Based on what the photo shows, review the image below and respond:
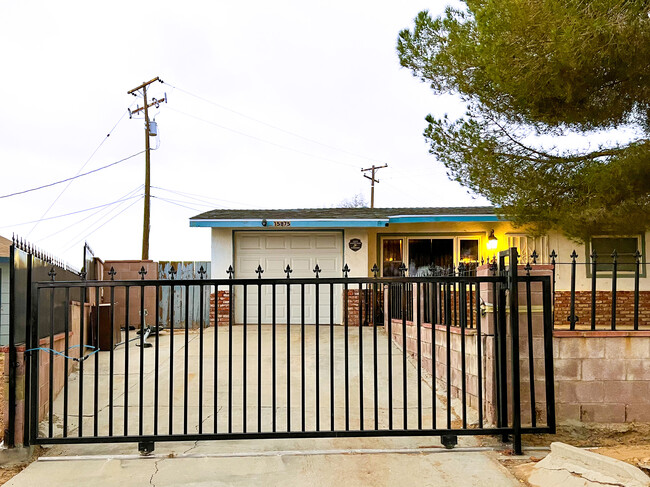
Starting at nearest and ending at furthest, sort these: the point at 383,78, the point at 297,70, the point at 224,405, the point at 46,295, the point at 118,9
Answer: the point at 46,295 → the point at 224,405 → the point at 118,9 → the point at 383,78 → the point at 297,70

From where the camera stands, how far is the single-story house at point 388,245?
12.6m

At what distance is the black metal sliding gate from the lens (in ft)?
13.6

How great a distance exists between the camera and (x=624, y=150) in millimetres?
8500

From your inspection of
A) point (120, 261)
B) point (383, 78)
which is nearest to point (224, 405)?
point (120, 261)

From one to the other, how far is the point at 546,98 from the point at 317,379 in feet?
20.9

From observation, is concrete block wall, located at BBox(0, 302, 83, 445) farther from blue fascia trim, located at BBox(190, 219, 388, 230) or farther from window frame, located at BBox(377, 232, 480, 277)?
window frame, located at BBox(377, 232, 480, 277)

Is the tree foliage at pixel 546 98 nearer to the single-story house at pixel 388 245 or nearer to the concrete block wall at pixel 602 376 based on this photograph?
the single-story house at pixel 388 245

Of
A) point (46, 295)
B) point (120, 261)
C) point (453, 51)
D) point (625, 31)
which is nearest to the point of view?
point (46, 295)

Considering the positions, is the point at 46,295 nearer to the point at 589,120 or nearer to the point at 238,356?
the point at 238,356

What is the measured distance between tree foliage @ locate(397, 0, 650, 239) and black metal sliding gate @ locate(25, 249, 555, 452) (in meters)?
3.26

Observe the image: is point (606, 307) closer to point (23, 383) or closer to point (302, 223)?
point (302, 223)

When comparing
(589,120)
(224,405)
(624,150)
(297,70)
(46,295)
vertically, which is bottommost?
(224,405)

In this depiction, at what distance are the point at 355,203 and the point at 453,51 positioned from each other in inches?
1189

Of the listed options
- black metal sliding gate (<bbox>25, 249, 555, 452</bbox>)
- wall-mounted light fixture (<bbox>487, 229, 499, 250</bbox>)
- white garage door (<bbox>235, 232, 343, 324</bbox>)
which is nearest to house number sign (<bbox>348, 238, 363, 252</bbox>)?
white garage door (<bbox>235, 232, 343, 324</bbox>)
